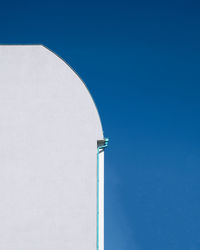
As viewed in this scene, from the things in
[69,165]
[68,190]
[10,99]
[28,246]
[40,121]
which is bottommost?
[28,246]

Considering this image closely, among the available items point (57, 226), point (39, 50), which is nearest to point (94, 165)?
point (57, 226)

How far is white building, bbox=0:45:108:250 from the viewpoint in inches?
295

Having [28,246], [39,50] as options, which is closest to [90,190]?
[28,246]

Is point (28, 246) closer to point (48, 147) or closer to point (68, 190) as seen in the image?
point (68, 190)

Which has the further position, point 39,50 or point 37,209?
point 39,50

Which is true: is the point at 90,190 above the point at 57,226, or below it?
above

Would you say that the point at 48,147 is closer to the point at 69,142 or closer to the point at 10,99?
the point at 69,142

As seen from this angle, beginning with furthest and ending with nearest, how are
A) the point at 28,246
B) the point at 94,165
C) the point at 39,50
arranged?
1. the point at 39,50
2. the point at 94,165
3. the point at 28,246

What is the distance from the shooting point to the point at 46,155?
782 cm

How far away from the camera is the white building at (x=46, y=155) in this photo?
7.48 meters

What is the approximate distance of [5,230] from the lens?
7453 millimetres

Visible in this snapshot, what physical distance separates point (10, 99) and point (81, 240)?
13.9 ft

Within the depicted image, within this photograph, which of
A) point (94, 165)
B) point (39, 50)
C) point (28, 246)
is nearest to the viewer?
point (28, 246)

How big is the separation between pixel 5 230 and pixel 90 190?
7.84 ft
